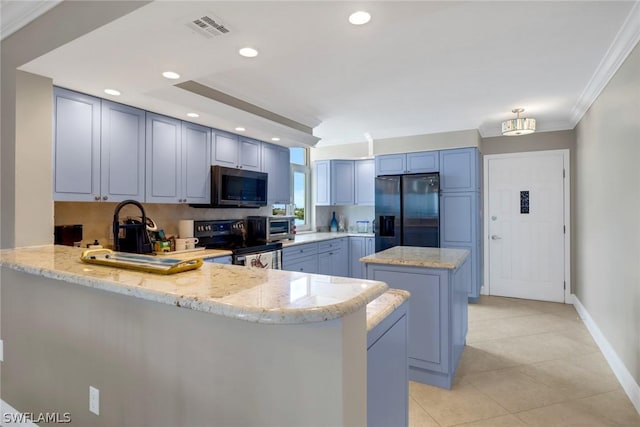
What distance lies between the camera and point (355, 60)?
261cm

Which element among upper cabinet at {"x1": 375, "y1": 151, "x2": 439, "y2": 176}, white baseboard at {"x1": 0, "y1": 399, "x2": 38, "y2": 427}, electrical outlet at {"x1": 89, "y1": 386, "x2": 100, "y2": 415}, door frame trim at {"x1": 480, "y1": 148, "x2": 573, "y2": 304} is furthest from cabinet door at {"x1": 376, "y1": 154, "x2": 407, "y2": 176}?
white baseboard at {"x1": 0, "y1": 399, "x2": 38, "y2": 427}

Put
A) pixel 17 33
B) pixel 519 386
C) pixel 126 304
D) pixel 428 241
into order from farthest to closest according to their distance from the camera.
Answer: pixel 428 241 → pixel 519 386 → pixel 17 33 → pixel 126 304

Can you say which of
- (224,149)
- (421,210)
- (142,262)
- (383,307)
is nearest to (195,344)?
(142,262)

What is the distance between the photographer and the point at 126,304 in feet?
4.53

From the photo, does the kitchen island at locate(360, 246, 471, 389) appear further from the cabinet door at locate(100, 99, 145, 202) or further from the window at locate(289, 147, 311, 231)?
the window at locate(289, 147, 311, 231)

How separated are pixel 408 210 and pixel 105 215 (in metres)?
3.70

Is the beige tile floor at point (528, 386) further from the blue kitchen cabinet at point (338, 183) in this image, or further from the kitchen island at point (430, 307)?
the blue kitchen cabinet at point (338, 183)

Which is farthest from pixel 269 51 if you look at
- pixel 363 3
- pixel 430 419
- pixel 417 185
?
pixel 417 185

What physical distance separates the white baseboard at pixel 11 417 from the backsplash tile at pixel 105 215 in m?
1.23

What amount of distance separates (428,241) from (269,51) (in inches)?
145

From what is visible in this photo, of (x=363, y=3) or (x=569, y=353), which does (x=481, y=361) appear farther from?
(x=363, y=3)

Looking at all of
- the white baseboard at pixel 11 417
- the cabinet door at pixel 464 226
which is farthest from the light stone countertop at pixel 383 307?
the cabinet door at pixel 464 226

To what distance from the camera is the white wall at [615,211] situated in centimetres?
230

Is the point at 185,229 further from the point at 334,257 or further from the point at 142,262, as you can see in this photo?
the point at 334,257
